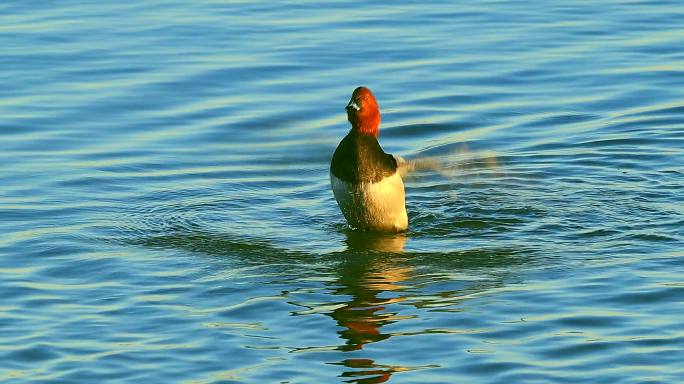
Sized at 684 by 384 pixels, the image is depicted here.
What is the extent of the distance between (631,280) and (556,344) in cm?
160

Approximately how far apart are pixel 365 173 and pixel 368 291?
139 cm

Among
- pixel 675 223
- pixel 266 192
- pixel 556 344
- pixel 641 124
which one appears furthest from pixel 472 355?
pixel 641 124

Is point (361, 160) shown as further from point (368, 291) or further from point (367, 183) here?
point (368, 291)

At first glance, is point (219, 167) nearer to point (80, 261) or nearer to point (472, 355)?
point (80, 261)

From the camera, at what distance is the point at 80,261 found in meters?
12.4

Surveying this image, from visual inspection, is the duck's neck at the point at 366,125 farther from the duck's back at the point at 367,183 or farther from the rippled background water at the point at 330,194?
the rippled background water at the point at 330,194

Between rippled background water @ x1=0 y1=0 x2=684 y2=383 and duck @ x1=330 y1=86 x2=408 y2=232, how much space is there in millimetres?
288

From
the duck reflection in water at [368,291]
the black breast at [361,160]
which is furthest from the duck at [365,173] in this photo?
the duck reflection in water at [368,291]

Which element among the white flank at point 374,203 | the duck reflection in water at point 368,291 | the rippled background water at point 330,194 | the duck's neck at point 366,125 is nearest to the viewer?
the duck reflection in water at point 368,291

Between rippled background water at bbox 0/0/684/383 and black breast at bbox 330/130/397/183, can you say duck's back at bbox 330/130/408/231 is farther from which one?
rippled background water at bbox 0/0/684/383

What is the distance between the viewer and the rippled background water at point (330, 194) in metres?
10.2

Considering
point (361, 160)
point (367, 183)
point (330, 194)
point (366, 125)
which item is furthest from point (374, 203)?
point (330, 194)

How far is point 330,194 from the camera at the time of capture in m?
14.8

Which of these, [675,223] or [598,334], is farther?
[675,223]
